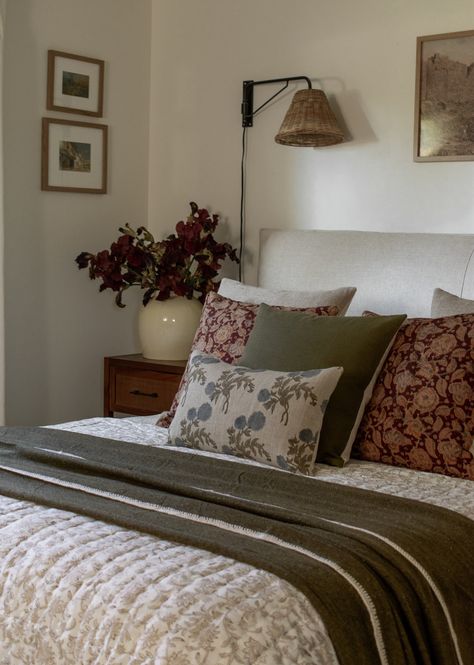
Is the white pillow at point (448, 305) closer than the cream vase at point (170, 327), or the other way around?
the white pillow at point (448, 305)

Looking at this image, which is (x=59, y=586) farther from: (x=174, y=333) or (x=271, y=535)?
(x=174, y=333)

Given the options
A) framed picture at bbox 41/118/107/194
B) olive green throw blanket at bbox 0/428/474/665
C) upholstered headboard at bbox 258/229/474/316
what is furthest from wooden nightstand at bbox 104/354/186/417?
olive green throw blanket at bbox 0/428/474/665

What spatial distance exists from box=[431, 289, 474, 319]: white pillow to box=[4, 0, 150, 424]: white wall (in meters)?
1.77

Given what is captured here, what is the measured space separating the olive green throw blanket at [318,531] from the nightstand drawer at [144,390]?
136cm

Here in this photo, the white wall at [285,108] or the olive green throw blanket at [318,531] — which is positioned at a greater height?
the white wall at [285,108]

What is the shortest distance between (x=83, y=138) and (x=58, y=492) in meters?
2.36

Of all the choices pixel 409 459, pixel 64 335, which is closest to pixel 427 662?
pixel 409 459

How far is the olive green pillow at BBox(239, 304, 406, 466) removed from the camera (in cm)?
258

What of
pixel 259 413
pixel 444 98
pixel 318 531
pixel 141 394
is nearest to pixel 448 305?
pixel 259 413

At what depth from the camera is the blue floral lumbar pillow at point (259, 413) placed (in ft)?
8.09

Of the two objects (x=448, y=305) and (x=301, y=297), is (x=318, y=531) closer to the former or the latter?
(x=448, y=305)

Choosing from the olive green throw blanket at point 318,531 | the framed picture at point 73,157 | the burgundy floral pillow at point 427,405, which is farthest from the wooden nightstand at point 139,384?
the olive green throw blanket at point 318,531

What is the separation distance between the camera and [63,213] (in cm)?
409

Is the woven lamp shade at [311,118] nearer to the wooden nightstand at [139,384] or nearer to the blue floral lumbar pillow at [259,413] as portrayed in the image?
the wooden nightstand at [139,384]
